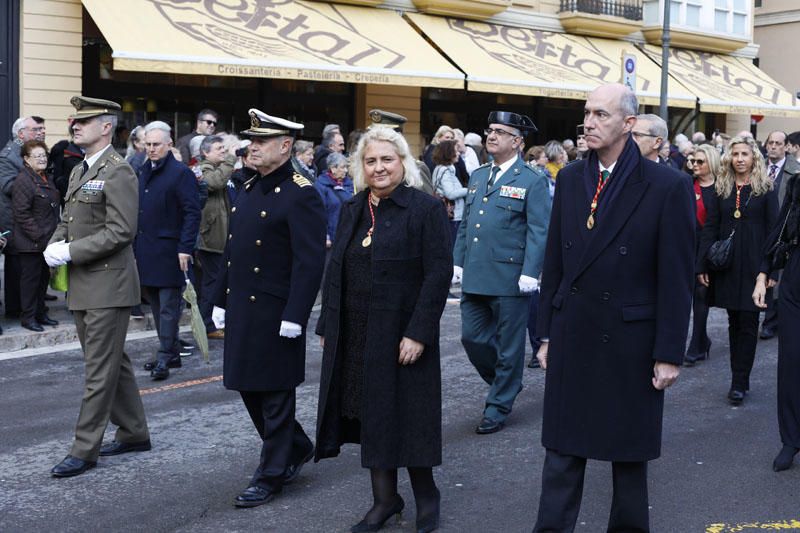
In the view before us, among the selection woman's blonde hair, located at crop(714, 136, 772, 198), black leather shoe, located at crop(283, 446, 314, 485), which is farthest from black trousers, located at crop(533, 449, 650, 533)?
woman's blonde hair, located at crop(714, 136, 772, 198)

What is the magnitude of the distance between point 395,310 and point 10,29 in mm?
12566

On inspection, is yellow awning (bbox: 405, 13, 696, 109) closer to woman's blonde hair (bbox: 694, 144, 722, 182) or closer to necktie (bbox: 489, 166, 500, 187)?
woman's blonde hair (bbox: 694, 144, 722, 182)

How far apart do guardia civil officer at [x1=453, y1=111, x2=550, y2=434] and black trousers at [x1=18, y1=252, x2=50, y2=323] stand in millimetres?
4830

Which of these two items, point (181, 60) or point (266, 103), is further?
point (266, 103)

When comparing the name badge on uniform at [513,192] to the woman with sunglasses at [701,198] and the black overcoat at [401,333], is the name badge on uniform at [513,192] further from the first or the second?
the woman with sunglasses at [701,198]

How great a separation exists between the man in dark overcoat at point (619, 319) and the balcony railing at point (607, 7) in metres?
19.8

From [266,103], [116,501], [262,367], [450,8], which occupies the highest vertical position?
[450,8]

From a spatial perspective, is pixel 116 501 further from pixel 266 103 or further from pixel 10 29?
pixel 266 103

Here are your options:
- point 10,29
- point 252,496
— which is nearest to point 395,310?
point 252,496

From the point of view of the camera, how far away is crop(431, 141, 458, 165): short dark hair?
12.0 metres

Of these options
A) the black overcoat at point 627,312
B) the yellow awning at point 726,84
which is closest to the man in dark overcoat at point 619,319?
the black overcoat at point 627,312

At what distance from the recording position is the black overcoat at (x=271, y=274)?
16.8ft

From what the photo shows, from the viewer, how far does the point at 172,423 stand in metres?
6.79

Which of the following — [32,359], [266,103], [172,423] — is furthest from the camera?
[266,103]
